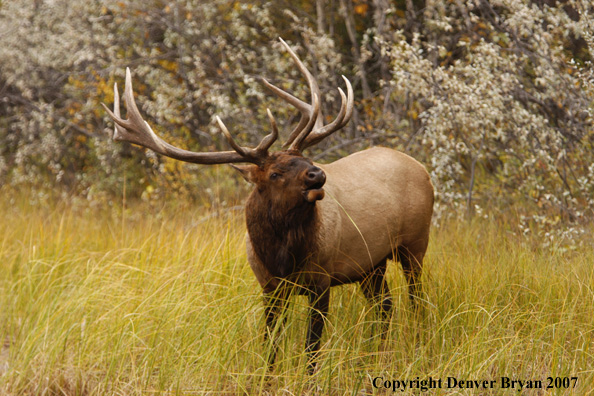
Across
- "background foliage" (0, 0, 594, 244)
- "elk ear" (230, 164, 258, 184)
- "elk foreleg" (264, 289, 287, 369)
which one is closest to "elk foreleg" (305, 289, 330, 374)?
"elk foreleg" (264, 289, 287, 369)

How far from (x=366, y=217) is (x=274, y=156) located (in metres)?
0.72

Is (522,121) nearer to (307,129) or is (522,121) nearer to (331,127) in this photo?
(331,127)

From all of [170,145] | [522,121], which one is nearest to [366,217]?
[170,145]

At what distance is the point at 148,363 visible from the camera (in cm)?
375

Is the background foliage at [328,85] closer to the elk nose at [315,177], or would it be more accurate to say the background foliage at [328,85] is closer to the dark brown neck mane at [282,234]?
the dark brown neck mane at [282,234]

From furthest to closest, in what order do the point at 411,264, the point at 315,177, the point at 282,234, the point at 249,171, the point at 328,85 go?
1. the point at 328,85
2. the point at 411,264
3. the point at 249,171
4. the point at 282,234
5. the point at 315,177

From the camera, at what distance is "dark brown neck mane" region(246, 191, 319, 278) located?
3.44 metres

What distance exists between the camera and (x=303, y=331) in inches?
151

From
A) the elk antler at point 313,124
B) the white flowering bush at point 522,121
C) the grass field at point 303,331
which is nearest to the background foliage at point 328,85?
the white flowering bush at point 522,121

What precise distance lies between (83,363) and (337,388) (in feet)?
5.36

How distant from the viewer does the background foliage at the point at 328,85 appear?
5543 mm

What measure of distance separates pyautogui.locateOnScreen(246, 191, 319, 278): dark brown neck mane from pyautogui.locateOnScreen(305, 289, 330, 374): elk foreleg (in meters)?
0.19

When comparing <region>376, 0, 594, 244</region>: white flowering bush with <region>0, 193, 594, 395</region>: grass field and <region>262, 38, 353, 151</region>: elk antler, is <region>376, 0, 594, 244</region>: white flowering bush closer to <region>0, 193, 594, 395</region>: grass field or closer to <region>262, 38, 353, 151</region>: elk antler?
<region>0, 193, 594, 395</region>: grass field

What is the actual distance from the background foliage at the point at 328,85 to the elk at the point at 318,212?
4.68 ft
